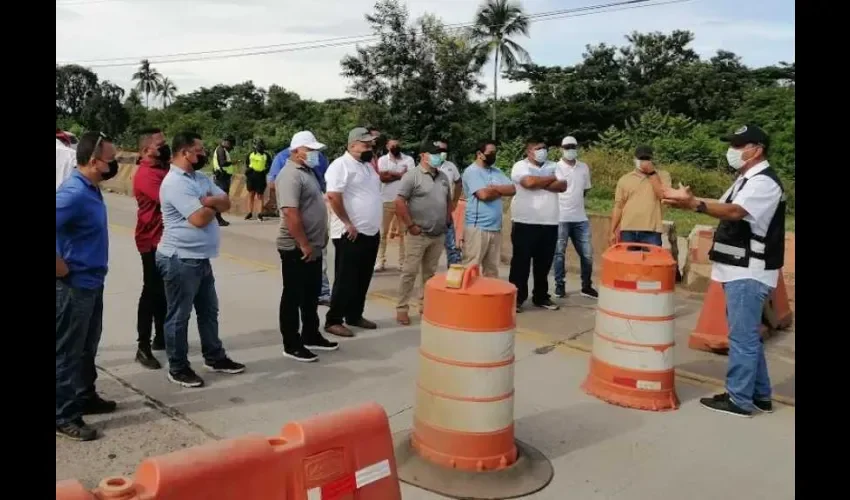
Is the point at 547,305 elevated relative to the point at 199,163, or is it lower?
lower

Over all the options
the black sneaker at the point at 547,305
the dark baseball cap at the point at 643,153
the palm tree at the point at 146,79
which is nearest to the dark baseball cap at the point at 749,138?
the dark baseball cap at the point at 643,153

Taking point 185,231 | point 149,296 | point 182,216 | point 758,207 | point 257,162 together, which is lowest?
point 149,296

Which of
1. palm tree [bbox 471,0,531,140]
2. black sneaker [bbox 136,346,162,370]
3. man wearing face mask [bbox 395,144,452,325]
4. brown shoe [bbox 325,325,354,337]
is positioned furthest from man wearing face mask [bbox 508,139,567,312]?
palm tree [bbox 471,0,531,140]

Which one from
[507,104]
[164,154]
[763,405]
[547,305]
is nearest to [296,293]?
[164,154]

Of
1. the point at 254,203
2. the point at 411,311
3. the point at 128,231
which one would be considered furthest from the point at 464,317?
the point at 254,203

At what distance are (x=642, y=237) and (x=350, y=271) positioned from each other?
3228 millimetres

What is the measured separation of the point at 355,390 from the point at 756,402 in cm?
289

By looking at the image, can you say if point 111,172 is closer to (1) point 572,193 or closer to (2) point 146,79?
(1) point 572,193

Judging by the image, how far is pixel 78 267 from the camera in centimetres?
441

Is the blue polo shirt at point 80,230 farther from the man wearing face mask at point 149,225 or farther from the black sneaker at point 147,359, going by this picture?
the black sneaker at point 147,359
